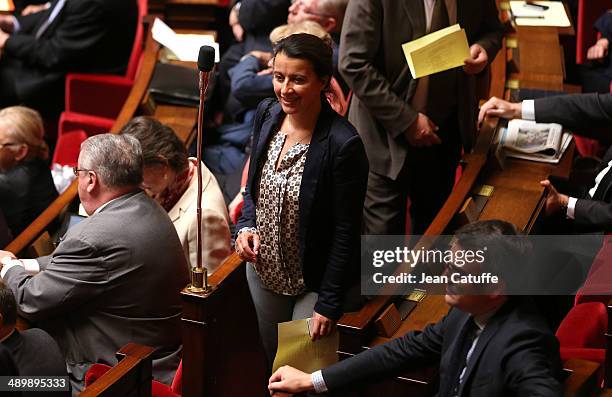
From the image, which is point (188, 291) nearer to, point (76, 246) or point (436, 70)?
point (76, 246)

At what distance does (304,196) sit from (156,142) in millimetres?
735

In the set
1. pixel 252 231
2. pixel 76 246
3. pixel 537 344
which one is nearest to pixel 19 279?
pixel 76 246

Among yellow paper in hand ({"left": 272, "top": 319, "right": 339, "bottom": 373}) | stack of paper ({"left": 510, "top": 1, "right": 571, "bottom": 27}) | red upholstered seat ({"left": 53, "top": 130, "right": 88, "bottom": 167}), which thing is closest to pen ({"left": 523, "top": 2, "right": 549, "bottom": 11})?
stack of paper ({"left": 510, "top": 1, "right": 571, "bottom": 27})

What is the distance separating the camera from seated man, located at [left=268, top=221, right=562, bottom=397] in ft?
5.87

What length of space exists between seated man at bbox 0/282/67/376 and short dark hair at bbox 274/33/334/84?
0.84 m

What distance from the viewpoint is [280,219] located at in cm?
237

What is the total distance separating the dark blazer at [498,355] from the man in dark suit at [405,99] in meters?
0.94

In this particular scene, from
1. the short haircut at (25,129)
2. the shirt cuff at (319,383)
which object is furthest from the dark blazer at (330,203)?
the short haircut at (25,129)

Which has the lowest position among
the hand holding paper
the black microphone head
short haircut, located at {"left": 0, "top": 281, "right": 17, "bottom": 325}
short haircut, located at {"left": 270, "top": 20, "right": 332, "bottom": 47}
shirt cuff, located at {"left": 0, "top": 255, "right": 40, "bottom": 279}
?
shirt cuff, located at {"left": 0, "top": 255, "right": 40, "bottom": 279}

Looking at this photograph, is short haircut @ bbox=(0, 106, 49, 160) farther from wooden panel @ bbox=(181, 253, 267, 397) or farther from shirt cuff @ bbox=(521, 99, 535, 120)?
shirt cuff @ bbox=(521, 99, 535, 120)

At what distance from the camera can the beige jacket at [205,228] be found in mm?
2930

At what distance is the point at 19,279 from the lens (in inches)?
105

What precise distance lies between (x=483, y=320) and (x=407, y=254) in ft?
2.81

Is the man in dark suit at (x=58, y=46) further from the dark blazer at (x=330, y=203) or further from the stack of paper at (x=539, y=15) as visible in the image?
the dark blazer at (x=330, y=203)
